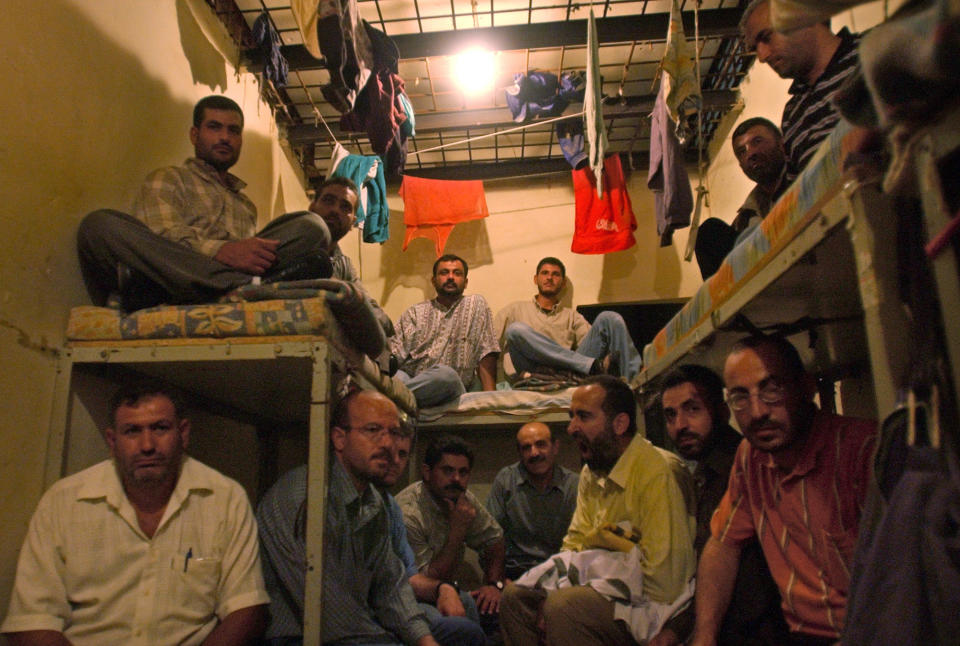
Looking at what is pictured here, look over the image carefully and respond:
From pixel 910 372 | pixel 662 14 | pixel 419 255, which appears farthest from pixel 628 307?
pixel 910 372

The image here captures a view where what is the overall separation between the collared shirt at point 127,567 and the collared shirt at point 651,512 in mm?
1090

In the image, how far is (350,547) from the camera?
76.7 inches

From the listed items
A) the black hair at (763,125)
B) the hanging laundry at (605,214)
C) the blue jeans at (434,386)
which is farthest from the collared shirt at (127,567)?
the hanging laundry at (605,214)

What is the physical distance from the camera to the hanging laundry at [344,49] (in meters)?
2.62

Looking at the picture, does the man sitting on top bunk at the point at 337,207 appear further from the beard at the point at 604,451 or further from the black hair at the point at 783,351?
the black hair at the point at 783,351

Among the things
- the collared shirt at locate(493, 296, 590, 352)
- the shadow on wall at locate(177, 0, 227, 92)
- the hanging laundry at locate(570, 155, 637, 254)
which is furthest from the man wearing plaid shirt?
the hanging laundry at locate(570, 155, 637, 254)

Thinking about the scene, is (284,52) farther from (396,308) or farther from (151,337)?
(151,337)

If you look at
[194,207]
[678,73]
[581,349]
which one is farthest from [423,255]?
[194,207]

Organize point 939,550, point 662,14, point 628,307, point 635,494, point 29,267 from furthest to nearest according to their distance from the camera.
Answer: point 628,307
point 662,14
point 635,494
point 29,267
point 939,550

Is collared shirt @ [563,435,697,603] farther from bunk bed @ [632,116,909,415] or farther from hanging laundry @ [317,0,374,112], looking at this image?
hanging laundry @ [317,0,374,112]

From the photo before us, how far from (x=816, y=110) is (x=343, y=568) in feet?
6.32

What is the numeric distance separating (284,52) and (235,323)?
101 inches

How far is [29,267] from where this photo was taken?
5.72ft

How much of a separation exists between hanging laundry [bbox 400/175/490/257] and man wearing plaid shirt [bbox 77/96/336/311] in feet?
8.47
